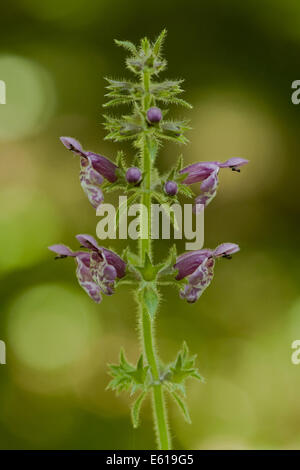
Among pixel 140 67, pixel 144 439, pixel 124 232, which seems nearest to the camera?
pixel 140 67

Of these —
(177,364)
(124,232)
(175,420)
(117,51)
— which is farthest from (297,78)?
(177,364)

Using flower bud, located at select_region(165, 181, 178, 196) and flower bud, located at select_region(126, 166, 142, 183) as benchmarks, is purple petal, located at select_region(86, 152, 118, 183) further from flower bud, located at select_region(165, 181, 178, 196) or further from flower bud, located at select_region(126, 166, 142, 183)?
flower bud, located at select_region(165, 181, 178, 196)

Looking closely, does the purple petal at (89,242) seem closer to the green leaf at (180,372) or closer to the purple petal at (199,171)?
the purple petal at (199,171)

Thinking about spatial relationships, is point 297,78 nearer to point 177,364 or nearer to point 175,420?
point 175,420

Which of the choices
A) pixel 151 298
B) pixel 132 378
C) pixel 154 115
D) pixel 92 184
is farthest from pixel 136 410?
pixel 154 115

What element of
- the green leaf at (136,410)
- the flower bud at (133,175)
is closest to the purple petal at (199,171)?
the flower bud at (133,175)

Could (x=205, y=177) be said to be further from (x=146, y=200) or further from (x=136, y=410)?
(x=136, y=410)
